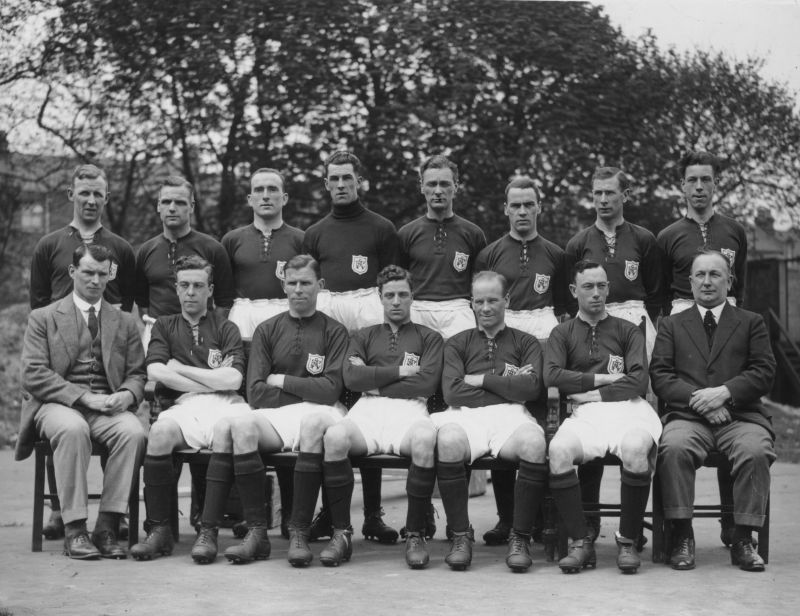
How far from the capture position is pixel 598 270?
6.15 m

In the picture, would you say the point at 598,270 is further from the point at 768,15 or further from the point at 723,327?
the point at 768,15

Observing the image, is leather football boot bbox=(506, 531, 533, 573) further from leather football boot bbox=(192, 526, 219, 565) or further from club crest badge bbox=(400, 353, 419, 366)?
leather football boot bbox=(192, 526, 219, 565)

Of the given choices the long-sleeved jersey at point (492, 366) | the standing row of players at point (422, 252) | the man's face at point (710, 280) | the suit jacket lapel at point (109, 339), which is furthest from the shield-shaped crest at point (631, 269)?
the suit jacket lapel at point (109, 339)

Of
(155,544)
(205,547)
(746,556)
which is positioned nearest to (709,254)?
(746,556)

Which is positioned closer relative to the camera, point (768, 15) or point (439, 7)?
point (768, 15)

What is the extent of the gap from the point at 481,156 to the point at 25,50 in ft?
16.6

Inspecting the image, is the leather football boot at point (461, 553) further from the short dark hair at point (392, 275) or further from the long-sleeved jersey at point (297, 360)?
the short dark hair at point (392, 275)

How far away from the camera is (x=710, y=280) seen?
20.0 feet

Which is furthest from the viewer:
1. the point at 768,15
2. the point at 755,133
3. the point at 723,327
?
the point at 755,133

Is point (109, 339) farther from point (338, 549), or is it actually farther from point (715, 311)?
point (715, 311)

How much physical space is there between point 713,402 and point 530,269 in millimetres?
1361

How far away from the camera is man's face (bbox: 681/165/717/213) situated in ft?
22.0

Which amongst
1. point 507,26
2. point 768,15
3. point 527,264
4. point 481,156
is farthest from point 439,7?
point 527,264

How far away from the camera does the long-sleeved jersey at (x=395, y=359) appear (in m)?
6.11
